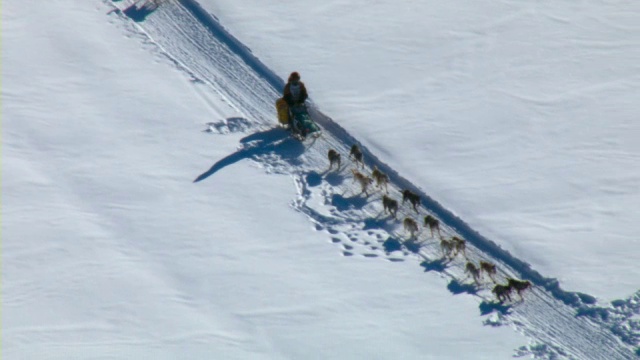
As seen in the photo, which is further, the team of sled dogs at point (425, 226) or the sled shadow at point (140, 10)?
the sled shadow at point (140, 10)

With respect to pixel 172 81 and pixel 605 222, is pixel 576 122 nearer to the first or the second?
pixel 605 222

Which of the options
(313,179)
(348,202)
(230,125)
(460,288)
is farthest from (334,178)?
(460,288)

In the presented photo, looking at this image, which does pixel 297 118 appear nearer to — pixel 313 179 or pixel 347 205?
pixel 313 179

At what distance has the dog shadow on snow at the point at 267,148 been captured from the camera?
13391 mm

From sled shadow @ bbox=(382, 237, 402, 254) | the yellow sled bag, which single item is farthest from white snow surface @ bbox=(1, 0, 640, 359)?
the yellow sled bag

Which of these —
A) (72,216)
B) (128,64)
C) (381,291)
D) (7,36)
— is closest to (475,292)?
(381,291)

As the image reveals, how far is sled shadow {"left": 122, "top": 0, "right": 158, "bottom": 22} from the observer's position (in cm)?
1642

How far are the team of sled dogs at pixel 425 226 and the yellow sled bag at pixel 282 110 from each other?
0.83 metres

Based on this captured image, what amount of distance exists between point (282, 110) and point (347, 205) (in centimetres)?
182

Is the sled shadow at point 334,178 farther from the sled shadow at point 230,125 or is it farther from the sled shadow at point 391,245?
the sled shadow at point 230,125

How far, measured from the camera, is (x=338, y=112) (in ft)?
47.3

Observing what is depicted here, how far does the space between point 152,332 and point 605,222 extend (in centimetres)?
536

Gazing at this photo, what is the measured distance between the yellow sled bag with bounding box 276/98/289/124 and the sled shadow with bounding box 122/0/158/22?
144 inches

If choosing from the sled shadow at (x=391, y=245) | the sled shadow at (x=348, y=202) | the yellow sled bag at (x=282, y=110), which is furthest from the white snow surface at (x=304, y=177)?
the yellow sled bag at (x=282, y=110)
